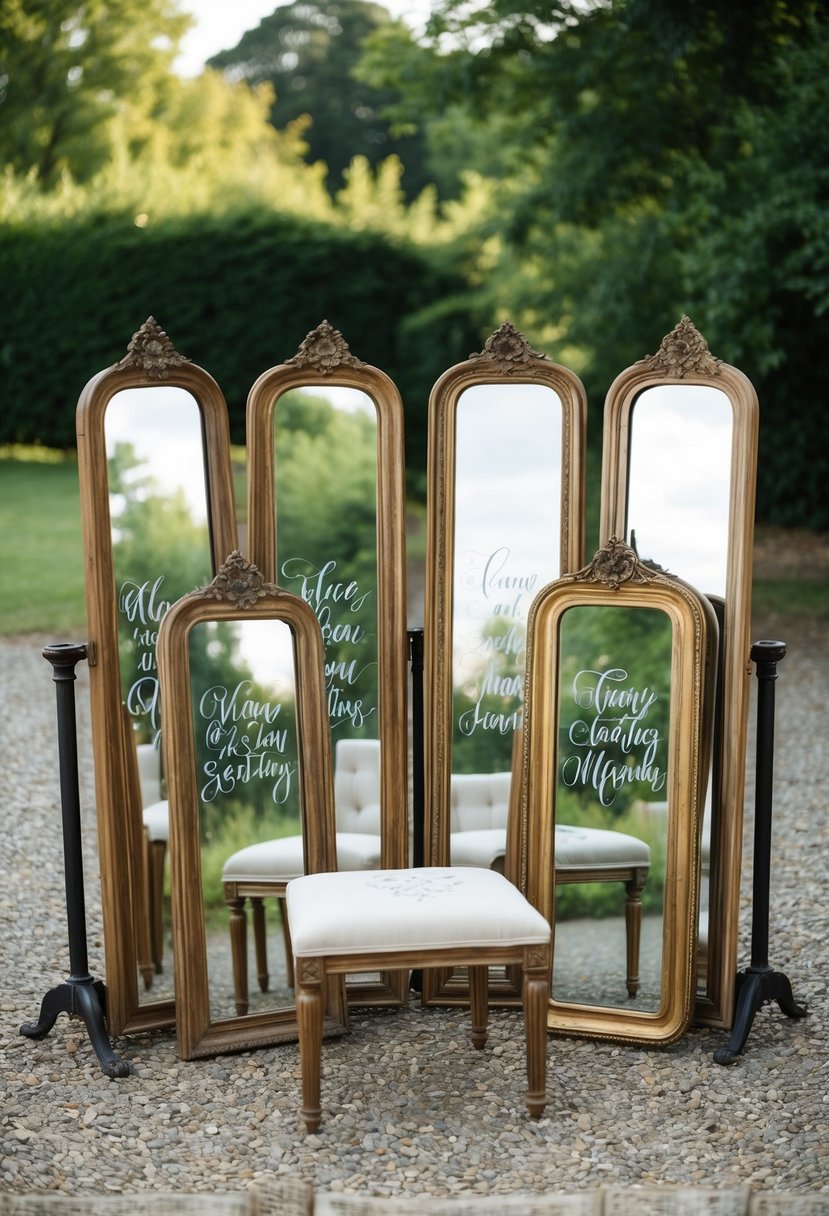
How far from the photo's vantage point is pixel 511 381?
11.3ft

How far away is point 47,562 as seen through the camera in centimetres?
1221

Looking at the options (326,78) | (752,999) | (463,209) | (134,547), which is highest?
(326,78)

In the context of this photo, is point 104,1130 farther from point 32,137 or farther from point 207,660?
point 32,137

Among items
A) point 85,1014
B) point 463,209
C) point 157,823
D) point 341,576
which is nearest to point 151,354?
point 341,576

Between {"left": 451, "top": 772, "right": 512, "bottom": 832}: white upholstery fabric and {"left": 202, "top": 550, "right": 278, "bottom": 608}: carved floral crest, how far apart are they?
0.88 meters

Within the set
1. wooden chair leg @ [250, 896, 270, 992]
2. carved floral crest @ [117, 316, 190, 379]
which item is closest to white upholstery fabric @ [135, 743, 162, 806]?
wooden chair leg @ [250, 896, 270, 992]

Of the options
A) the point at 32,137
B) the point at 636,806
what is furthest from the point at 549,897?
the point at 32,137

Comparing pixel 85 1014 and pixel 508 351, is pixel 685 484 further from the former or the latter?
pixel 85 1014

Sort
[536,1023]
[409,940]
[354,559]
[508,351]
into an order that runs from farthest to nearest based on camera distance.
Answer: [354,559]
[508,351]
[536,1023]
[409,940]

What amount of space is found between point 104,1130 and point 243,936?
0.68 m

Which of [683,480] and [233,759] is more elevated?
[683,480]

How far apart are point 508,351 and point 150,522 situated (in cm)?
115

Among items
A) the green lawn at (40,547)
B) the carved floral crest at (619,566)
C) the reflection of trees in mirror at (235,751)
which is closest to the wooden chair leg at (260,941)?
the reflection of trees in mirror at (235,751)

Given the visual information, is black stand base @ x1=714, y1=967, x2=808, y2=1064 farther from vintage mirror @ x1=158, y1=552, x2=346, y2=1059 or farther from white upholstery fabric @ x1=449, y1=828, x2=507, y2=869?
vintage mirror @ x1=158, y1=552, x2=346, y2=1059
